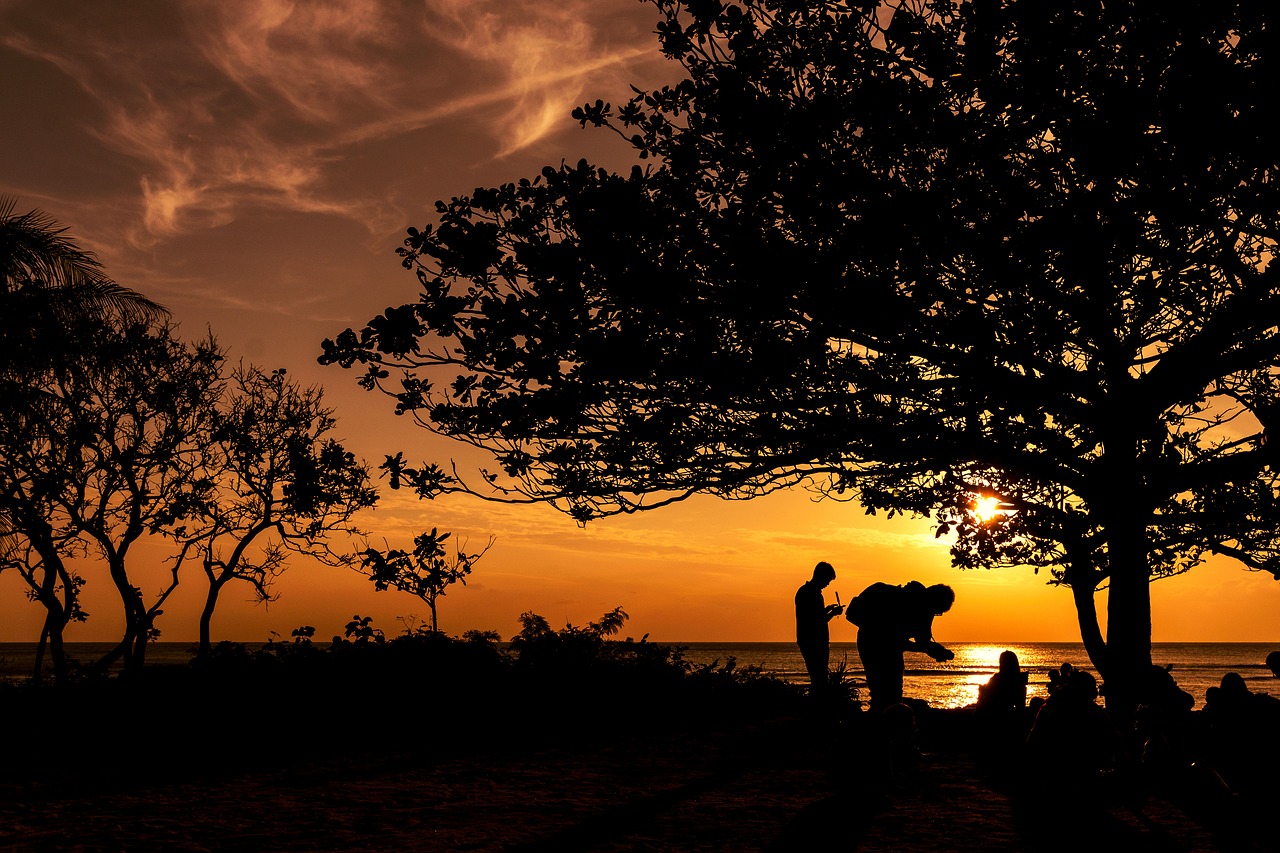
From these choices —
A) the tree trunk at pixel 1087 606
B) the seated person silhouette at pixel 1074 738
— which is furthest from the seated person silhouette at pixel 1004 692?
the tree trunk at pixel 1087 606

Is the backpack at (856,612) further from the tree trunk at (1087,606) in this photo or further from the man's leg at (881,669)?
the tree trunk at (1087,606)

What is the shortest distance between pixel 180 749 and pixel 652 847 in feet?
21.3

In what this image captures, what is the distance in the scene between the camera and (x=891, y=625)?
30.6 feet

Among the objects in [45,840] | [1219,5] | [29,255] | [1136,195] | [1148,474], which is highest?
[29,255]

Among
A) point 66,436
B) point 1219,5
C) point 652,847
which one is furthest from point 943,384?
point 66,436

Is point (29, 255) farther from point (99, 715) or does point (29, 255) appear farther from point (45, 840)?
point (45, 840)

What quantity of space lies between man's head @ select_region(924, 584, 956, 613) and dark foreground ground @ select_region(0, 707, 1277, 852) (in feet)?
4.50

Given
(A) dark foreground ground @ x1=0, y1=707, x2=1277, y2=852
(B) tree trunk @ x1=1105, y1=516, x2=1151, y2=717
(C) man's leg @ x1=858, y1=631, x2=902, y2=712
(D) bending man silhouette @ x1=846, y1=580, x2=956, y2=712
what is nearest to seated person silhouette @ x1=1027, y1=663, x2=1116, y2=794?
(A) dark foreground ground @ x1=0, y1=707, x2=1277, y2=852

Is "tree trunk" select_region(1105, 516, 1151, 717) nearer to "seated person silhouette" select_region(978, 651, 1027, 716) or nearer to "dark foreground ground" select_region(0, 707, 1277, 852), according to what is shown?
"seated person silhouette" select_region(978, 651, 1027, 716)

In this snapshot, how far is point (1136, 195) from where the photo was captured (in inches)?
339

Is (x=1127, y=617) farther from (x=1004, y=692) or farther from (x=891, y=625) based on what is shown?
(x=891, y=625)

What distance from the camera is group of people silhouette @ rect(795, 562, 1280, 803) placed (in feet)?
23.0

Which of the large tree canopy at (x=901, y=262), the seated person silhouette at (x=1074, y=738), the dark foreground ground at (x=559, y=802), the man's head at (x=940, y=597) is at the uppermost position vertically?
the large tree canopy at (x=901, y=262)

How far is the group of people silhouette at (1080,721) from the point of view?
7.00m
